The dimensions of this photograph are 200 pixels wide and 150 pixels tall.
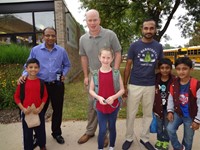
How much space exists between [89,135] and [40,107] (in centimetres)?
118

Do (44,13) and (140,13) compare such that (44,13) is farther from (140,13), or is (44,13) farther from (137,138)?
(137,138)

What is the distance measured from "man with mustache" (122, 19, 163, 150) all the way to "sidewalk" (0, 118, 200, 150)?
1.62ft

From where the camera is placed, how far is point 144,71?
142 inches

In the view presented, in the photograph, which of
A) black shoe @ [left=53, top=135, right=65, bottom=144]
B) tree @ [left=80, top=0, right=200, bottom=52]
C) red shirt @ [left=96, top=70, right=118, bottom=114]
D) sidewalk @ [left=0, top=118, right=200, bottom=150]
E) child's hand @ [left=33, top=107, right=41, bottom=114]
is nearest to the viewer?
red shirt @ [left=96, top=70, right=118, bottom=114]

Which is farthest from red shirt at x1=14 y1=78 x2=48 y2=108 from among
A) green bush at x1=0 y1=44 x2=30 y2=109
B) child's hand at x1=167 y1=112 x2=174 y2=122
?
green bush at x1=0 y1=44 x2=30 y2=109

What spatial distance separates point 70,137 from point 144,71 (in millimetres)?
1891

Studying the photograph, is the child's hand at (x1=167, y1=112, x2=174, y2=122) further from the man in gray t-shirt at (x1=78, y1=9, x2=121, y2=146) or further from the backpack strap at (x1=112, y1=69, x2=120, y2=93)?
the man in gray t-shirt at (x1=78, y1=9, x2=121, y2=146)

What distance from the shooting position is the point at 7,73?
7.03m

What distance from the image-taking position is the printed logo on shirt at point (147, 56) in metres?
3.57

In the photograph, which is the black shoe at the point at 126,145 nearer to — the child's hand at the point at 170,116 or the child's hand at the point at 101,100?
the child's hand at the point at 170,116

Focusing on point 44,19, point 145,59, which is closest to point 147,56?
point 145,59

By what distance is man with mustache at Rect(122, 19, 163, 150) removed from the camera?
3568 mm

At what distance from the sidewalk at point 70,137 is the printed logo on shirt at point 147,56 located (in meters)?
1.40

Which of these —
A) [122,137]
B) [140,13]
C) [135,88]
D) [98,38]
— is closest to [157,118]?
[135,88]
